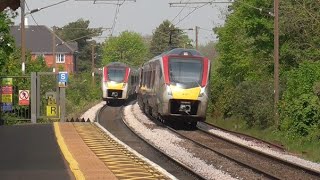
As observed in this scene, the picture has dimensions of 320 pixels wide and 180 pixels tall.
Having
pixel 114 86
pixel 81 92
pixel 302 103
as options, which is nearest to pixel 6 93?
pixel 302 103

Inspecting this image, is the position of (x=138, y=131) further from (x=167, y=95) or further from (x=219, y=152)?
(x=219, y=152)

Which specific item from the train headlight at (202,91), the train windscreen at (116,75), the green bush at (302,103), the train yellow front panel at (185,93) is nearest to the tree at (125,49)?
the train windscreen at (116,75)

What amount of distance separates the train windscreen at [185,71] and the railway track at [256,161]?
10.7 feet

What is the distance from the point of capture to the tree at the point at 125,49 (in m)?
130

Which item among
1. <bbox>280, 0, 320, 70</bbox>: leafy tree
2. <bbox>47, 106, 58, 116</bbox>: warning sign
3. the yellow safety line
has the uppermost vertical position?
<bbox>280, 0, 320, 70</bbox>: leafy tree

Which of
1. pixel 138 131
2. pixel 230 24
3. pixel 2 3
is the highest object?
pixel 230 24

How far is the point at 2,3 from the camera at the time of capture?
24.2 ft

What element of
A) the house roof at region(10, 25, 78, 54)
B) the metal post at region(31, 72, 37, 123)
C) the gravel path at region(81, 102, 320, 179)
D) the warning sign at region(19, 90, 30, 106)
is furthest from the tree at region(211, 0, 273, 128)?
the house roof at region(10, 25, 78, 54)

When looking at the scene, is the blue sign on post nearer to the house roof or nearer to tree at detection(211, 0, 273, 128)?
tree at detection(211, 0, 273, 128)

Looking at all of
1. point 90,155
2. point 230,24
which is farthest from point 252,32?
point 90,155

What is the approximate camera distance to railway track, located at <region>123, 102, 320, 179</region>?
14375 millimetres

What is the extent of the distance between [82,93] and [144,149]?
45495 millimetres

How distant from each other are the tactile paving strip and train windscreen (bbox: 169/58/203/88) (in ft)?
18.6

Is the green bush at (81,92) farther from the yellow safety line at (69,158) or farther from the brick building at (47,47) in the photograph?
the yellow safety line at (69,158)
